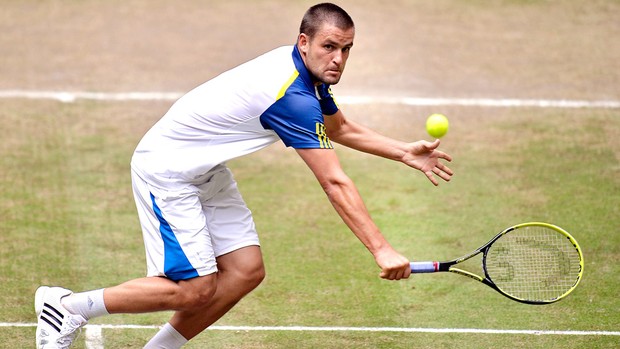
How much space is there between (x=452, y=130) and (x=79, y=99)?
14.3 feet

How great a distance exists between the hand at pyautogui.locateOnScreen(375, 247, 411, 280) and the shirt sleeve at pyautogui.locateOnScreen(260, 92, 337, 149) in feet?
2.23

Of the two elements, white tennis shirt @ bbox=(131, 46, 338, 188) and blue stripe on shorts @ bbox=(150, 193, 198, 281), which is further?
blue stripe on shorts @ bbox=(150, 193, 198, 281)

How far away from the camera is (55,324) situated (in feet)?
20.7

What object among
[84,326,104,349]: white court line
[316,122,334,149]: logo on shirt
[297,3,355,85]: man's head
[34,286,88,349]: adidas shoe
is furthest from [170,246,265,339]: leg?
[297,3,355,85]: man's head

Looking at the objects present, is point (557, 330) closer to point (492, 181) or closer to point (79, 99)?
point (492, 181)

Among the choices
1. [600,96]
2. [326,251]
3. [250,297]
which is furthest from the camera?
[600,96]

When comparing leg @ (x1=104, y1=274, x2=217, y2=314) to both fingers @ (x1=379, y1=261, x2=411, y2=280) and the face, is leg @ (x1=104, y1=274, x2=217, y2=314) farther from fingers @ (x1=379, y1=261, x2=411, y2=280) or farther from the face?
the face

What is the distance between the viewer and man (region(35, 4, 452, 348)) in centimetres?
584

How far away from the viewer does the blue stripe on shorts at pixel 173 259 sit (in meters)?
6.15

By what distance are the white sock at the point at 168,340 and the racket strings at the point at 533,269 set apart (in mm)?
2118

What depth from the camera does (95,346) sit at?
22.9 feet

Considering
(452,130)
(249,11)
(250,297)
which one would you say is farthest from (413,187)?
(249,11)

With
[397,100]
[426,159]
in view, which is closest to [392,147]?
[426,159]

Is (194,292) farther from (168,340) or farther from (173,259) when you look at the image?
(168,340)
